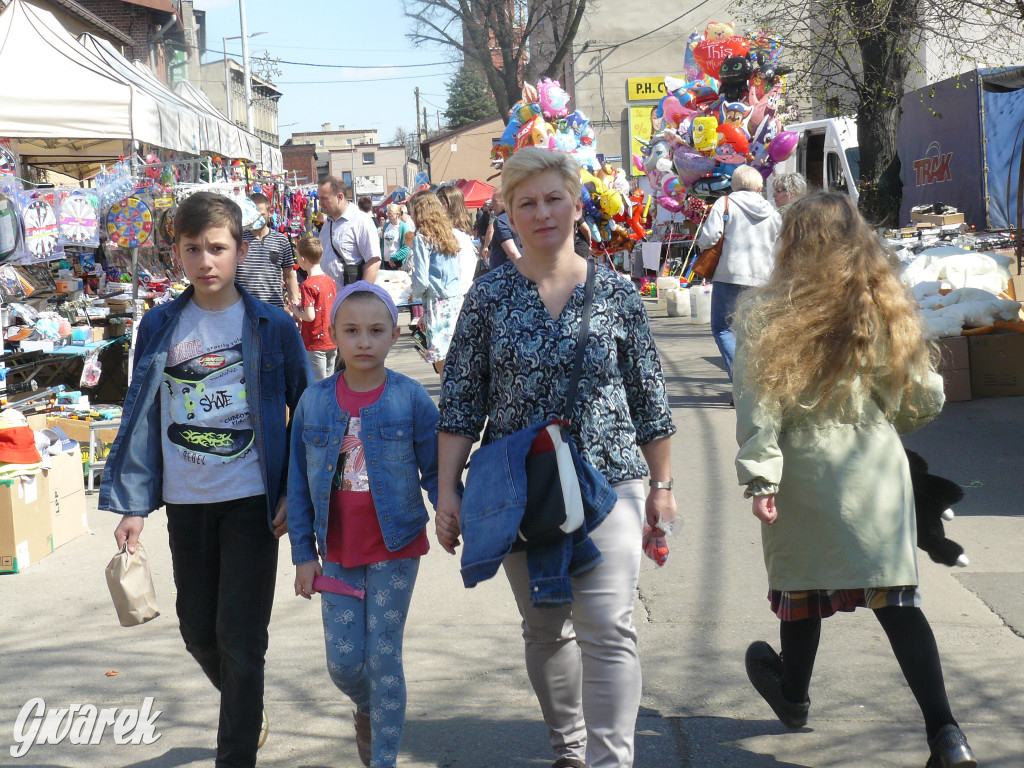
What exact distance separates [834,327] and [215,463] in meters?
1.87

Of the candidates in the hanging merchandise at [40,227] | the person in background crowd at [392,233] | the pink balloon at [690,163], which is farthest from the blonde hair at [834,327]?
the person in background crowd at [392,233]

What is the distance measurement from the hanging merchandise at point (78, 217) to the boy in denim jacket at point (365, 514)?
6.26 meters

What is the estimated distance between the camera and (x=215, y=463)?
3119 mm

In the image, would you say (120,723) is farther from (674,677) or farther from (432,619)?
(674,677)

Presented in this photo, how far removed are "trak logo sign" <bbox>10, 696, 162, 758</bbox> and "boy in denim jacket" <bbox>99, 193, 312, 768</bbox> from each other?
0.65 meters

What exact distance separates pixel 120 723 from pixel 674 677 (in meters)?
1.98

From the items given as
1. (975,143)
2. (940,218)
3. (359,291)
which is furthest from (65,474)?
(975,143)

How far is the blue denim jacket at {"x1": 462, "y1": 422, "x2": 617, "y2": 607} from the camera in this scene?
271cm

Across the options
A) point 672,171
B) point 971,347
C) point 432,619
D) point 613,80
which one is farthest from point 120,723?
point 613,80

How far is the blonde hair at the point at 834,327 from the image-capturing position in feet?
10.2

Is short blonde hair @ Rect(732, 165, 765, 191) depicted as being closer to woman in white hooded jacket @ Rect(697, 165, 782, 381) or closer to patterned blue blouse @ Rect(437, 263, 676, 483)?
woman in white hooded jacket @ Rect(697, 165, 782, 381)

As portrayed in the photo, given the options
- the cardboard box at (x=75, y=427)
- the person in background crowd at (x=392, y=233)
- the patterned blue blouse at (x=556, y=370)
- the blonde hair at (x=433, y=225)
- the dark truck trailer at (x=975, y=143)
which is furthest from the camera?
the person in background crowd at (x=392, y=233)

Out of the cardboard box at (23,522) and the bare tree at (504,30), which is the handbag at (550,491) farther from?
the bare tree at (504,30)

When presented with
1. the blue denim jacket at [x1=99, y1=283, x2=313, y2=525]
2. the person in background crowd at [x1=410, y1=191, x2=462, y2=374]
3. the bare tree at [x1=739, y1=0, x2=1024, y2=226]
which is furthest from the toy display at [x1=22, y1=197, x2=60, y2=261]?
the bare tree at [x1=739, y1=0, x2=1024, y2=226]
